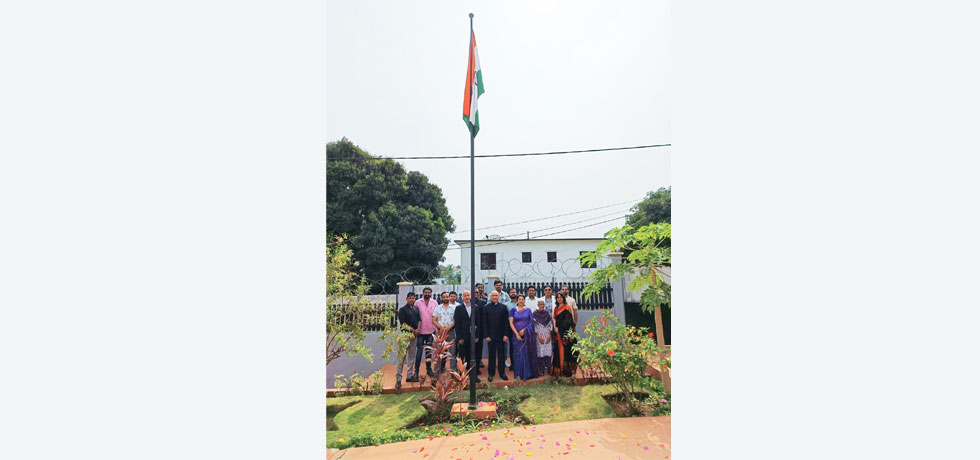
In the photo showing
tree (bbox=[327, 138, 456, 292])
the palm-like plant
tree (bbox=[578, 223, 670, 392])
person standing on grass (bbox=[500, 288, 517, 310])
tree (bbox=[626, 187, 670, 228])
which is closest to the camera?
the palm-like plant

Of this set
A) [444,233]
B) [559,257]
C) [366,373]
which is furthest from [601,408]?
[559,257]

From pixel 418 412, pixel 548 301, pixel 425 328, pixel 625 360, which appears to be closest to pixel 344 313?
pixel 425 328

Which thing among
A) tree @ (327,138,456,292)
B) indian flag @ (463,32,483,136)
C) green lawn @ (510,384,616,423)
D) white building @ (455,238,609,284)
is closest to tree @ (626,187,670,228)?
white building @ (455,238,609,284)

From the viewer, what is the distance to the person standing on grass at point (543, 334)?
16.1ft

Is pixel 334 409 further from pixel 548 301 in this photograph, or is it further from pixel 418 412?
pixel 548 301

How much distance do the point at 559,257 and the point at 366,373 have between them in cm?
1240

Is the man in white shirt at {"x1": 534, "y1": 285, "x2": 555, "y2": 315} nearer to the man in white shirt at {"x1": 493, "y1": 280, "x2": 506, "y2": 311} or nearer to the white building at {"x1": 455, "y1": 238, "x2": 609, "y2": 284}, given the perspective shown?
the man in white shirt at {"x1": 493, "y1": 280, "x2": 506, "y2": 311}

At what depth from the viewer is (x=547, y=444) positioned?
9.38ft

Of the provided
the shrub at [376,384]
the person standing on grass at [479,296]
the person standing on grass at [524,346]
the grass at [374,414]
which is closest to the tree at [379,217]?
the person standing on grass at [479,296]

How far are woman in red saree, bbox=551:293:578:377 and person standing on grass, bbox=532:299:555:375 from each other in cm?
8

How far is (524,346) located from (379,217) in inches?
350

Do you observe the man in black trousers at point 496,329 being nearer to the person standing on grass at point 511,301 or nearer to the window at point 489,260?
the person standing on grass at point 511,301

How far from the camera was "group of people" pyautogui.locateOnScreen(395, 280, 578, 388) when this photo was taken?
16.1 feet

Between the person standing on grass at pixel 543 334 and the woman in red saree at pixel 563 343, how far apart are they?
82 millimetres
